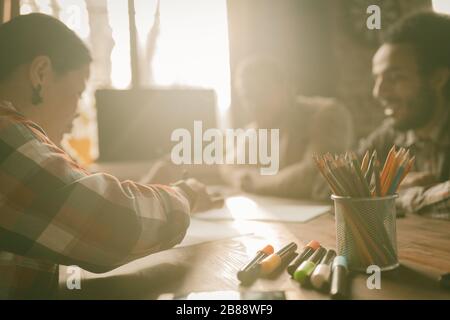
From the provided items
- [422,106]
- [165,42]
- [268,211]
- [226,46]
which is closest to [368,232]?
[268,211]

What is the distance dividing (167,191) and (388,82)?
1.14 m

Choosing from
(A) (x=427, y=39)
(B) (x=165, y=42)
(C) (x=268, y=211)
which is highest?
(B) (x=165, y=42)

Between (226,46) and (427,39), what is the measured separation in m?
1.27

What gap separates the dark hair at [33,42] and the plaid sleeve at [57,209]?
0.64 feet

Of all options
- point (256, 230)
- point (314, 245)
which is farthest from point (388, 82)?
point (314, 245)

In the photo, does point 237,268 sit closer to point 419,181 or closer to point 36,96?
point 36,96

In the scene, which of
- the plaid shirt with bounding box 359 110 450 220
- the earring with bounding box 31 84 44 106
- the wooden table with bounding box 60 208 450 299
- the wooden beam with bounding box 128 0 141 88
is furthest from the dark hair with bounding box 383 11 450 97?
the wooden beam with bounding box 128 0 141 88

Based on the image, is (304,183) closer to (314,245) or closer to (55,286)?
(314,245)

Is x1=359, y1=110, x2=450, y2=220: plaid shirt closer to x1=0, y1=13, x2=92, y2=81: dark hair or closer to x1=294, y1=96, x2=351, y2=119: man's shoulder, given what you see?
x1=294, y1=96, x2=351, y2=119: man's shoulder

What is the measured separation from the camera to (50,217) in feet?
1.69

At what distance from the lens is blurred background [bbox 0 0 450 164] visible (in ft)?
6.88

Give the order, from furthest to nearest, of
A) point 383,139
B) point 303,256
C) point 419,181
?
point 383,139
point 419,181
point 303,256

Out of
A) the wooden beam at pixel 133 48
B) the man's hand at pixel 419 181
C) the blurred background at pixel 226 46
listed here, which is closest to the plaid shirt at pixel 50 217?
the man's hand at pixel 419 181

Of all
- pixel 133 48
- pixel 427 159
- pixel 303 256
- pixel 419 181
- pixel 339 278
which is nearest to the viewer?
pixel 339 278
